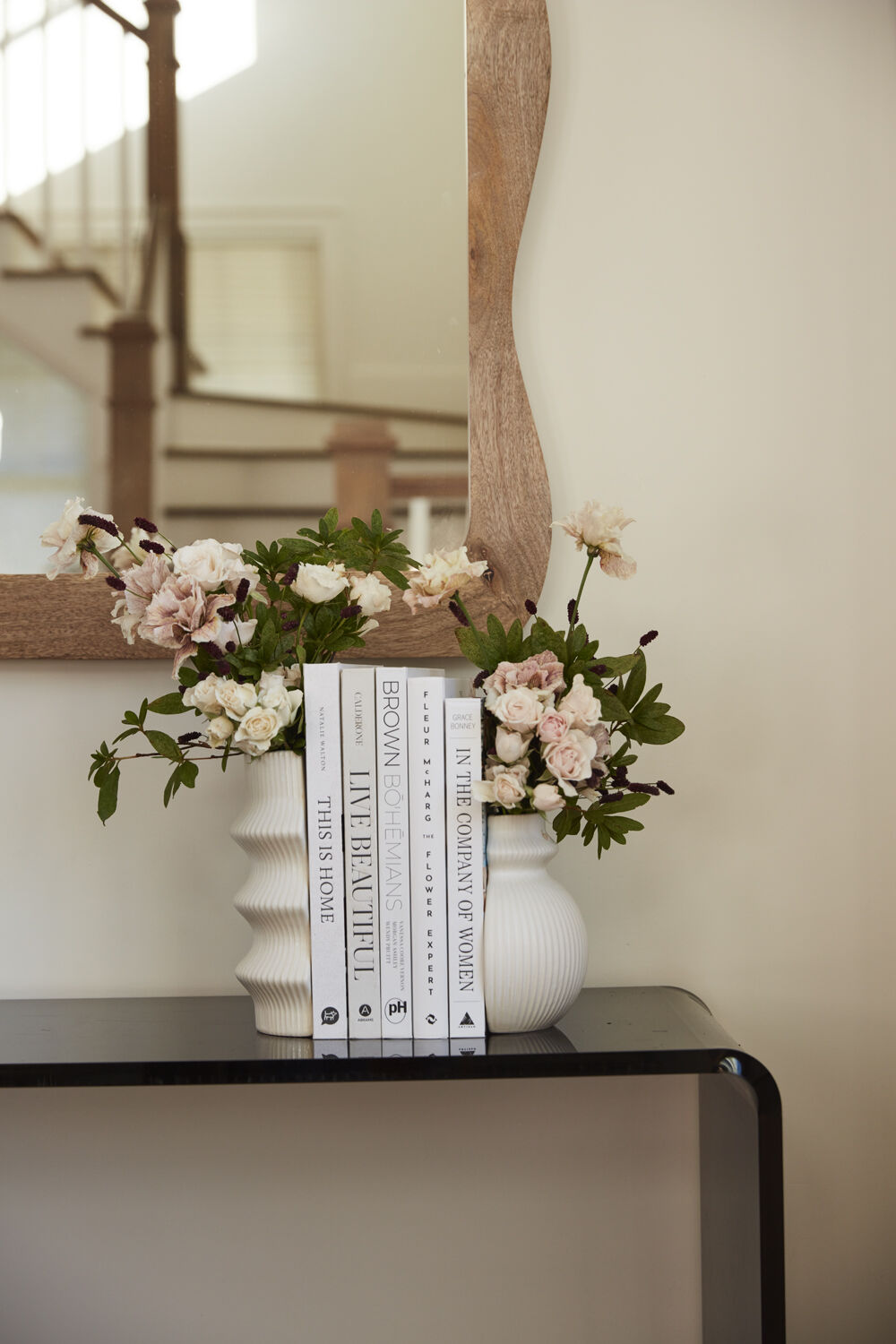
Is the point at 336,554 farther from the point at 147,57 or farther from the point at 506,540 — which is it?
the point at 147,57

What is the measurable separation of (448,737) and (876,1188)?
0.71 meters

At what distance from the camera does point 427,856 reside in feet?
3.01

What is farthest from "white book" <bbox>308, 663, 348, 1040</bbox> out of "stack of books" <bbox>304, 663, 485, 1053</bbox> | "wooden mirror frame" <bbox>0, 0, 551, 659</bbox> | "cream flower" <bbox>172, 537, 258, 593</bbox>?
"wooden mirror frame" <bbox>0, 0, 551, 659</bbox>

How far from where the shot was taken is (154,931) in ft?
3.74

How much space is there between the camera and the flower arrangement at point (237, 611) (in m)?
0.86

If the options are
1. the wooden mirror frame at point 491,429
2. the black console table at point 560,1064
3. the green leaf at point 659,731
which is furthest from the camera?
the wooden mirror frame at point 491,429

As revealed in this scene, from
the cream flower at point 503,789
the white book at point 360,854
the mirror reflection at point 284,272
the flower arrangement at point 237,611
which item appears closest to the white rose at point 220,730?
the flower arrangement at point 237,611

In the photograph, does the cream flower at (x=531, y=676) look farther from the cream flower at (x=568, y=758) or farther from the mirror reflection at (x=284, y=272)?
the mirror reflection at (x=284, y=272)

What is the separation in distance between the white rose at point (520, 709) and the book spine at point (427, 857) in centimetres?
7

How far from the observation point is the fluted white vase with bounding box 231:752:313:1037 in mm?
914

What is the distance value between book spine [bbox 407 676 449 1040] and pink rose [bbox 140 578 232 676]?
7.1 inches

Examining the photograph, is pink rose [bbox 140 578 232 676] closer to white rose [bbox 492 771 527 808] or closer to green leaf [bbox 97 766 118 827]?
green leaf [bbox 97 766 118 827]

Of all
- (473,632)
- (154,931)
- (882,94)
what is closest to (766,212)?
(882,94)

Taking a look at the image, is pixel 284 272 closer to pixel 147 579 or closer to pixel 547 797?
pixel 147 579
